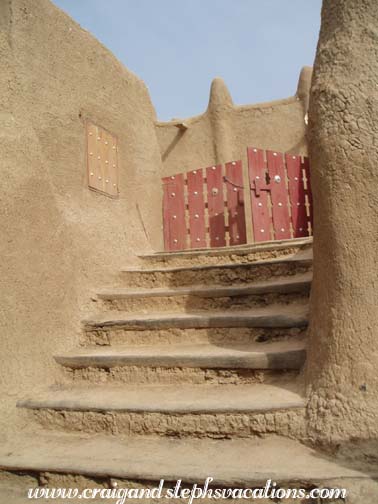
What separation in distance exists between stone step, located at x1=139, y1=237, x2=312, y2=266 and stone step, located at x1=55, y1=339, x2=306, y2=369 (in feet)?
3.67

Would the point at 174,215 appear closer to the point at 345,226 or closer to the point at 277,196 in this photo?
the point at 277,196

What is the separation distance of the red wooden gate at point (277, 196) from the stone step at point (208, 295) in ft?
5.62

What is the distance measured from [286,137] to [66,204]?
14.5ft

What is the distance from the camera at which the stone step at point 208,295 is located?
2.75 m

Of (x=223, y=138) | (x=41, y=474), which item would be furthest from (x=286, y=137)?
(x=41, y=474)

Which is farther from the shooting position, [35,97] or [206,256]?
[206,256]

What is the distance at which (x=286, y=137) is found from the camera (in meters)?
6.50

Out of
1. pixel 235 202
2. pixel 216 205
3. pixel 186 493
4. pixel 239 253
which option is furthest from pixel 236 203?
pixel 186 493

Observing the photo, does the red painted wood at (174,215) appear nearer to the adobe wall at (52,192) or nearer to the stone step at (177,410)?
the adobe wall at (52,192)

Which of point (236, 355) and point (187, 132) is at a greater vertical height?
point (187, 132)

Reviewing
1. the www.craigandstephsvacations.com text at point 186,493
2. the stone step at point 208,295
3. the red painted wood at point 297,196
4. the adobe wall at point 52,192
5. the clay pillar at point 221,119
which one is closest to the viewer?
the www.craigandstephsvacations.com text at point 186,493

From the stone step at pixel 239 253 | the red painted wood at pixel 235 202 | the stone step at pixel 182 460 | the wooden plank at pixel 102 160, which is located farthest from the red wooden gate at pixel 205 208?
the stone step at pixel 182 460

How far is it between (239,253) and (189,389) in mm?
1504

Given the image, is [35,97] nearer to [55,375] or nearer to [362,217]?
[55,375]
